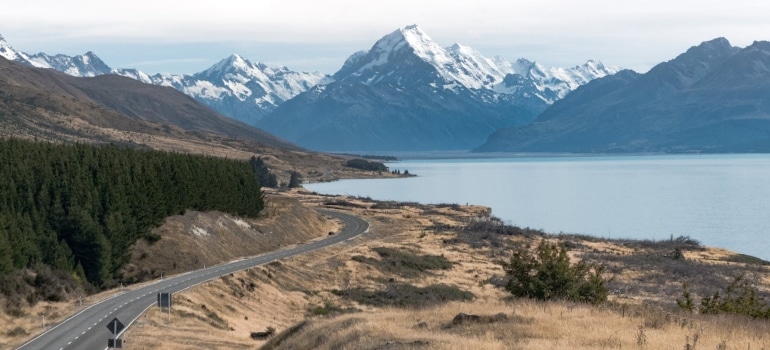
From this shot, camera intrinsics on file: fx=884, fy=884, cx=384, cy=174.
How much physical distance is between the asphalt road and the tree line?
6.33m

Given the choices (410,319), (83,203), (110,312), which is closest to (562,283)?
(410,319)

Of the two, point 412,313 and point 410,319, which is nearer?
point 410,319

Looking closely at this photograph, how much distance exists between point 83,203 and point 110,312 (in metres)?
24.7

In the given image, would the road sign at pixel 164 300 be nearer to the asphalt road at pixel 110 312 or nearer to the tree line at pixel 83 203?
the asphalt road at pixel 110 312

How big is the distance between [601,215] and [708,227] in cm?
2770

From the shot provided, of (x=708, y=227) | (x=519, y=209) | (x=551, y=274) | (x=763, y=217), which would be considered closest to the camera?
(x=551, y=274)

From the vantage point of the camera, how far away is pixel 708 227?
156000mm

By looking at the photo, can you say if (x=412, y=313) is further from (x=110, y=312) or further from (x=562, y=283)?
(x=110, y=312)

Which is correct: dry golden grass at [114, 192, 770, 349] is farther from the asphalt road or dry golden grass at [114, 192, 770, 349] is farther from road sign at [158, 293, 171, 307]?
the asphalt road

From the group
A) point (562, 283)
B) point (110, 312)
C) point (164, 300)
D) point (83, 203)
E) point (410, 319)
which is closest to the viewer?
point (410, 319)

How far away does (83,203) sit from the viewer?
240 ft

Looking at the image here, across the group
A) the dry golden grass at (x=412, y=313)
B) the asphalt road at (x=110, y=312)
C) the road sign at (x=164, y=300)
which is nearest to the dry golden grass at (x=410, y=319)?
the dry golden grass at (x=412, y=313)

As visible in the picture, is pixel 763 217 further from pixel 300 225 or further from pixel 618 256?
pixel 300 225

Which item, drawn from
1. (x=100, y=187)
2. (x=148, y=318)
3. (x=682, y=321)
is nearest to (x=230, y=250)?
(x=100, y=187)
